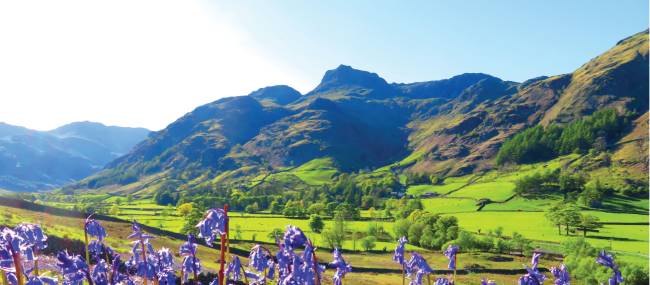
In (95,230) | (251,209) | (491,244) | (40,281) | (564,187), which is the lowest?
(491,244)

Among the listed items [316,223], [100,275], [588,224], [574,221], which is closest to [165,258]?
[100,275]

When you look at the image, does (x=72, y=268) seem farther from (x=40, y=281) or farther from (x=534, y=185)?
(x=534, y=185)

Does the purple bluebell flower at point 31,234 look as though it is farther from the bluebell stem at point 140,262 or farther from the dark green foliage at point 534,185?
the dark green foliage at point 534,185

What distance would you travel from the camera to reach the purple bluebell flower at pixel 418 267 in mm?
8180

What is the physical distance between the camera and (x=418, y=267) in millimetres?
8375

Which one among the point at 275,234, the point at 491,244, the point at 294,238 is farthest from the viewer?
the point at 491,244

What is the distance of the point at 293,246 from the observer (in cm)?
609

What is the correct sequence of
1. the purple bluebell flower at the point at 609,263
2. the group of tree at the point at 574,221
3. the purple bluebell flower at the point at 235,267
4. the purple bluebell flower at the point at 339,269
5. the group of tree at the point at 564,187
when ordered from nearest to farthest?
the purple bluebell flower at the point at 609,263 < the purple bluebell flower at the point at 339,269 < the purple bluebell flower at the point at 235,267 < the group of tree at the point at 574,221 < the group of tree at the point at 564,187

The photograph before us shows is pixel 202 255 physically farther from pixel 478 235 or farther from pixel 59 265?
pixel 478 235

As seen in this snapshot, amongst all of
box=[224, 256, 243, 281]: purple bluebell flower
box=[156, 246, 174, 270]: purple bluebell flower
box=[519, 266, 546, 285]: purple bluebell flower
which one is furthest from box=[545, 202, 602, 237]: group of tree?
box=[156, 246, 174, 270]: purple bluebell flower

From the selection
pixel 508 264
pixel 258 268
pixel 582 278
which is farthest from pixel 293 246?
pixel 508 264

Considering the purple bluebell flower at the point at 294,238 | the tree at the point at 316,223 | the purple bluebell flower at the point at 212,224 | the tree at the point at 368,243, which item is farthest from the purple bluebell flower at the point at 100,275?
the tree at the point at 316,223

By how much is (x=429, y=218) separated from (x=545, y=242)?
25.8 metres

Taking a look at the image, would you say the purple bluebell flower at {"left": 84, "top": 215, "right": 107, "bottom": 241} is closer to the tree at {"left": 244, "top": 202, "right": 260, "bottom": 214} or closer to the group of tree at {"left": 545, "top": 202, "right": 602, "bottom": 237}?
the group of tree at {"left": 545, "top": 202, "right": 602, "bottom": 237}
